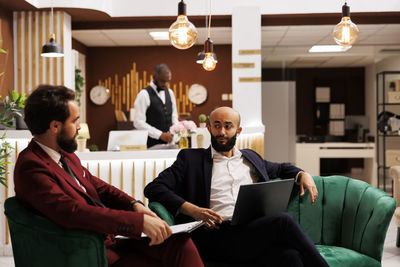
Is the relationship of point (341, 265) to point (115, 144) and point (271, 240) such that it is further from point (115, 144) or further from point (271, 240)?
point (115, 144)

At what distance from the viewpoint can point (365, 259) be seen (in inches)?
101

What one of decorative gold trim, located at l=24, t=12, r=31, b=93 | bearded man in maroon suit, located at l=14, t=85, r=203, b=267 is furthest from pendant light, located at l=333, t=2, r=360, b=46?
decorative gold trim, located at l=24, t=12, r=31, b=93

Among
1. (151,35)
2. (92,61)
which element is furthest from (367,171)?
(92,61)

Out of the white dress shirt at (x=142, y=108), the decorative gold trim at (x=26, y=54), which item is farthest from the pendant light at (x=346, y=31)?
the decorative gold trim at (x=26, y=54)

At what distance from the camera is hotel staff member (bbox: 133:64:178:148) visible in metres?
5.04

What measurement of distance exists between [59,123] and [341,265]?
67.2 inches

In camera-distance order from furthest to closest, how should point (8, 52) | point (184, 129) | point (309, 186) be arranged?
1. point (8, 52)
2. point (184, 129)
3. point (309, 186)

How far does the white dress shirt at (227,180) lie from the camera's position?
2.71m

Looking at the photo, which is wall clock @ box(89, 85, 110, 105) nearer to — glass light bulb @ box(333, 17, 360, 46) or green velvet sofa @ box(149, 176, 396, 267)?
glass light bulb @ box(333, 17, 360, 46)

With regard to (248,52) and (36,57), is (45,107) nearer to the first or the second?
(248,52)

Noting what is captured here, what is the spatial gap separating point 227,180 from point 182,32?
49.1 inches

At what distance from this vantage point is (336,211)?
2850 millimetres

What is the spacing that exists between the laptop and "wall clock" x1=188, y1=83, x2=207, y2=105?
279 inches

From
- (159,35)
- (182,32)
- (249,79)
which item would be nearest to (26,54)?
(159,35)
